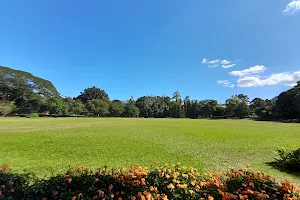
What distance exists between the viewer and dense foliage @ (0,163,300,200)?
303 cm

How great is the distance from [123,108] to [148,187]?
3129 inches

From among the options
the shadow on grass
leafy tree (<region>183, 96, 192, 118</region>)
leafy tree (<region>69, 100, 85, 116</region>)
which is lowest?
the shadow on grass

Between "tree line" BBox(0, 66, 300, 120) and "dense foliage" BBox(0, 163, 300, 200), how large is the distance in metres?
55.4

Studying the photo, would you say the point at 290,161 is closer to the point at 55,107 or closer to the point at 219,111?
the point at 55,107

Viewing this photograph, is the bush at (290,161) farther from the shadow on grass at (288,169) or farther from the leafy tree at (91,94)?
the leafy tree at (91,94)

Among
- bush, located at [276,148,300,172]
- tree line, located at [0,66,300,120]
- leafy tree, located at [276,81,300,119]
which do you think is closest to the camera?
bush, located at [276,148,300,172]

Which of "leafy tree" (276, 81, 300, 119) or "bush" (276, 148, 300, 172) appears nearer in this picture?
"bush" (276, 148, 300, 172)

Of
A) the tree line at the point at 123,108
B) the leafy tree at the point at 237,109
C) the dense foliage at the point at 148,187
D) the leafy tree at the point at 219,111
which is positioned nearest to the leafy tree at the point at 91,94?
the tree line at the point at 123,108

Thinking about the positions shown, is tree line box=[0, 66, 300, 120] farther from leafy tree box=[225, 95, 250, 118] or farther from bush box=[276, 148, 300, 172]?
bush box=[276, 148, 300, 172]

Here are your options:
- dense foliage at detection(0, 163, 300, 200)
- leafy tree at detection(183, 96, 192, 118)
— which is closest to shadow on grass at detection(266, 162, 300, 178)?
dense foliage at detection(0, 163, 300, 200)

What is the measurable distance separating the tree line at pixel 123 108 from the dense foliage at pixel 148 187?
5542 centimetres

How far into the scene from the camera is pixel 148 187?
10.9 ft

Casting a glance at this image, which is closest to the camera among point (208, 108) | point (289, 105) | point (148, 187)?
point (148, 187)

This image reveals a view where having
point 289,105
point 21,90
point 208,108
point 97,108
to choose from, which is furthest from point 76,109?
point 289,105
